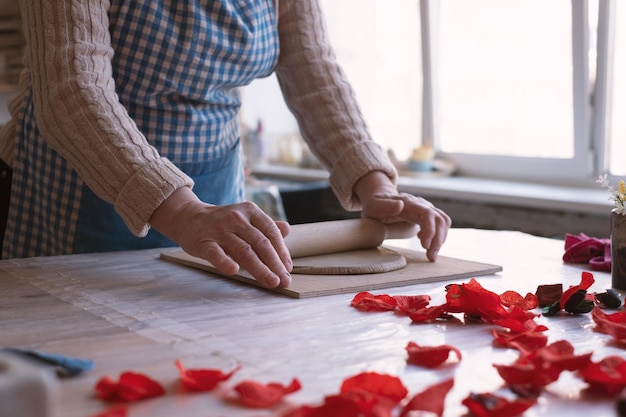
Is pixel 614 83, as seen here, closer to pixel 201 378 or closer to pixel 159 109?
pixel 159 109

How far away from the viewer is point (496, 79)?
11.7ft

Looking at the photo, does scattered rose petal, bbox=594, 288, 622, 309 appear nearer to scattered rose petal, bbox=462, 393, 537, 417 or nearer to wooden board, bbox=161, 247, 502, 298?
wooden board, bbox=161, 247, 502, 298

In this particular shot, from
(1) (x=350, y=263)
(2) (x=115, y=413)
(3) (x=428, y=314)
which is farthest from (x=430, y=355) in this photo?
(1) (x=350, y=263)

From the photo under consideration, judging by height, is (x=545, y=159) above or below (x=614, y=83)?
below

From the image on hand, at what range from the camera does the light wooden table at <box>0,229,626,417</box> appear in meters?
0.79

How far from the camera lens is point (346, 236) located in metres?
1.55

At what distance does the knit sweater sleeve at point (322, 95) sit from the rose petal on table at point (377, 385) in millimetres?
1024

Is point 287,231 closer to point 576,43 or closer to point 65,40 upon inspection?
point 65,40

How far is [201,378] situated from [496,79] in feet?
9.85

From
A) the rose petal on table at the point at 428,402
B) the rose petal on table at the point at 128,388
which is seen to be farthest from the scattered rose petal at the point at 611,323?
the rose petal on table at the point at 128,388

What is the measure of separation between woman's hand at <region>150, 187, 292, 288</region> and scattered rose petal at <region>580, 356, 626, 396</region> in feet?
1.75

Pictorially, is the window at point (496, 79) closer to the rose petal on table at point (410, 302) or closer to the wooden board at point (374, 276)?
the wooden board at point (374, 276)

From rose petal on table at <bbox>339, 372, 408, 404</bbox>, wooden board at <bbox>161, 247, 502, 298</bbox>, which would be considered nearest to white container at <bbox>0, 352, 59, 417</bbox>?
rose petal on table at <bbox>339, 372, 408, 404</bbox>

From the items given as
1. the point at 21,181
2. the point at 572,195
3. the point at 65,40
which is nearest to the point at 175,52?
the point at 65,40
